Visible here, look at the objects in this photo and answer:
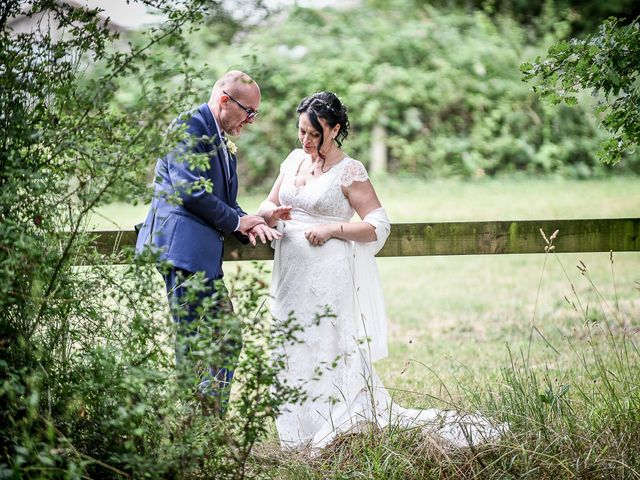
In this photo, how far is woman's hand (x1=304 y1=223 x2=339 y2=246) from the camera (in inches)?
189

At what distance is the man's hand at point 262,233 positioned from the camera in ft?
15.2

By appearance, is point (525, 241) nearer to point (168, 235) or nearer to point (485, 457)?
point (485, 457)

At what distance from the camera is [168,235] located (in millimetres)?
4520

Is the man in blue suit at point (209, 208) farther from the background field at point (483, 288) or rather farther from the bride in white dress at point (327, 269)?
the background field at point (483, 288)

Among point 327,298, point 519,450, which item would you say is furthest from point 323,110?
point 519,450

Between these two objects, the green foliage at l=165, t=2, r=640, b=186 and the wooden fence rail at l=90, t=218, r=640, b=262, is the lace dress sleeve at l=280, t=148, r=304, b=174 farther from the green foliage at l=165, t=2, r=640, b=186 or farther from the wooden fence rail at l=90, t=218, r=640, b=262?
the green foliage at l=165, t=2, r=640, b=186

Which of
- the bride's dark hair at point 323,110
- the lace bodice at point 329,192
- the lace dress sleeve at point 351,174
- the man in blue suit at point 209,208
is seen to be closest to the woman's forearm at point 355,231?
the lace bodice at point 329,192

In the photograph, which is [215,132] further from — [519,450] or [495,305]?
[495,305]

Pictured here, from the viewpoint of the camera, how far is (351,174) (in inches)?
191

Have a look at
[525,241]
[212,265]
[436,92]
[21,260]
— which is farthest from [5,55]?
[436,92]

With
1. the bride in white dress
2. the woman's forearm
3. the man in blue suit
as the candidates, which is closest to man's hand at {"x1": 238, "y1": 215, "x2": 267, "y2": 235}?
the man in blue suit

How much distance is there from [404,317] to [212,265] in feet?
17.1

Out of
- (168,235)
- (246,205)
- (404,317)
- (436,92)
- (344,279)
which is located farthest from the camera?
(436,92)

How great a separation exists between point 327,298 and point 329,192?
23.6 inches
